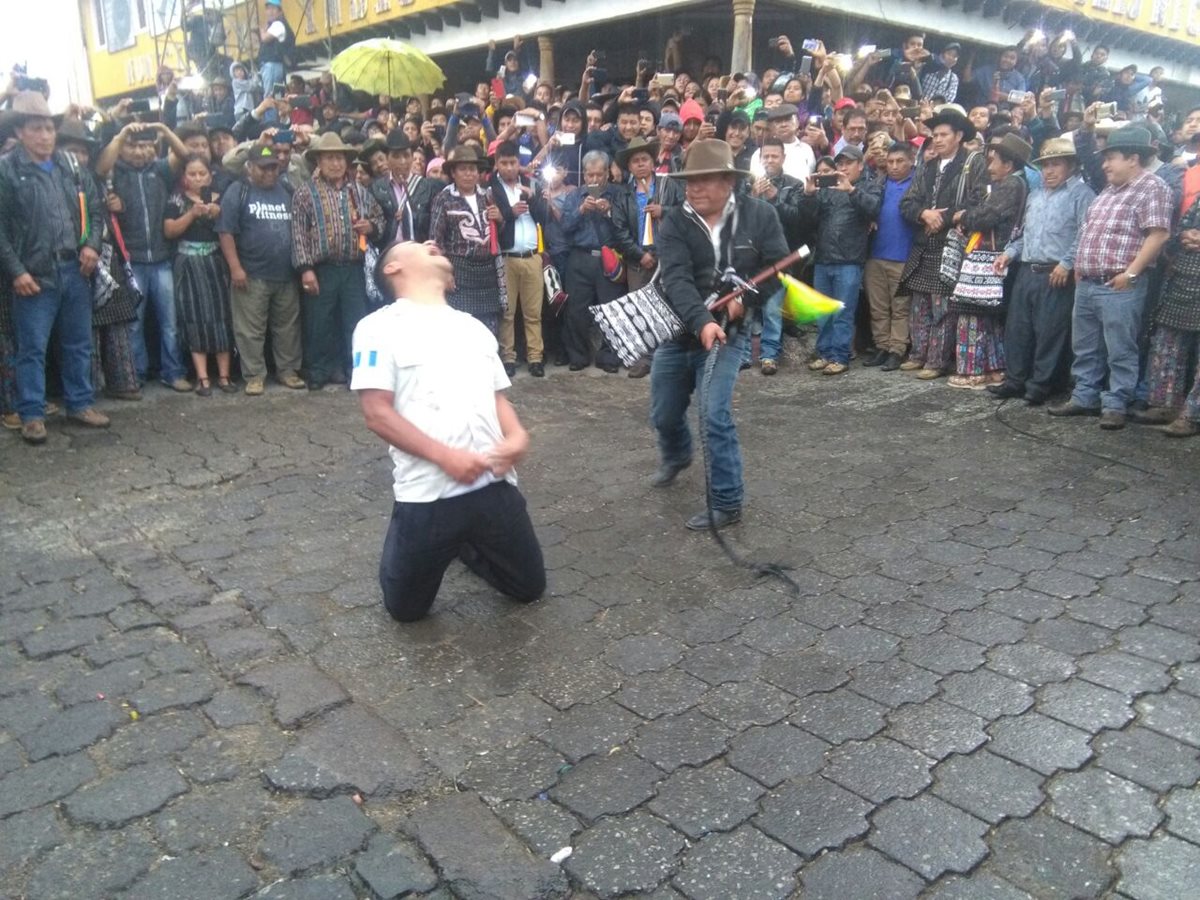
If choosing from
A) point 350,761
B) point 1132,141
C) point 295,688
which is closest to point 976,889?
point 350,761

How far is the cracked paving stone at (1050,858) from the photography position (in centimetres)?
264

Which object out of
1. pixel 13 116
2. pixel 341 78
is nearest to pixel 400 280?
pixel 13 116

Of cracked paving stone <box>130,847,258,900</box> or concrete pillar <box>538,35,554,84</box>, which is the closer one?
cracked paving stone <box>130,847,258,900</box>

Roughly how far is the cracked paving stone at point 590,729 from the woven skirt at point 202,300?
226 inches

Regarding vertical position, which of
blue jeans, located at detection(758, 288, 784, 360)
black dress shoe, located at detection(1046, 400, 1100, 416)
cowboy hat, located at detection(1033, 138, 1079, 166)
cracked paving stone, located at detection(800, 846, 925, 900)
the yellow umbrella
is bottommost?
cracked paving stone, located at detection(800, 846, 925, 900)

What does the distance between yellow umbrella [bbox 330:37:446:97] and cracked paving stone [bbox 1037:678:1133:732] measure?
10.6 metres

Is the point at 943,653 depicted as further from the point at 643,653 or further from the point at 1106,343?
the point at 1106,343

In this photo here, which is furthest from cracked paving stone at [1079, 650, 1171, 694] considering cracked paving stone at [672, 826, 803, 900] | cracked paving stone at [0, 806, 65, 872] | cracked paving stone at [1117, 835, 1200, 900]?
cracked paving stone at [0, 806, 65, 872]

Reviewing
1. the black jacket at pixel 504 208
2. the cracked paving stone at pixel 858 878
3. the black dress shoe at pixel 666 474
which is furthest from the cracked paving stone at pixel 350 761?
the black jacket at pixel 504 208

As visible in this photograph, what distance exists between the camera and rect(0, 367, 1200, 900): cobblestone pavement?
110 inches

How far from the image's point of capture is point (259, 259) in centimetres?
787

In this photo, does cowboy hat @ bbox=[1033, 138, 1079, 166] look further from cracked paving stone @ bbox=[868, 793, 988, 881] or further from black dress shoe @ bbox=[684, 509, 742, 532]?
cracked paving stone @ bbox=[868, 793, 988, 881]

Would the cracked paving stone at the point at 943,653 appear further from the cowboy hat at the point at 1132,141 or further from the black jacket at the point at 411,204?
the black jacket at the point at 411,204

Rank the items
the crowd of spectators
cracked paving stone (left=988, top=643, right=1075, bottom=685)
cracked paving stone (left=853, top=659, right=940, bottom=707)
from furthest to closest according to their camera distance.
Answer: the crowd of spectators, cracked paving stone (left=988, top=643, right=1075, bottom=685), cracked paving stone (left=853, top=659, right=940, bottom=707)
